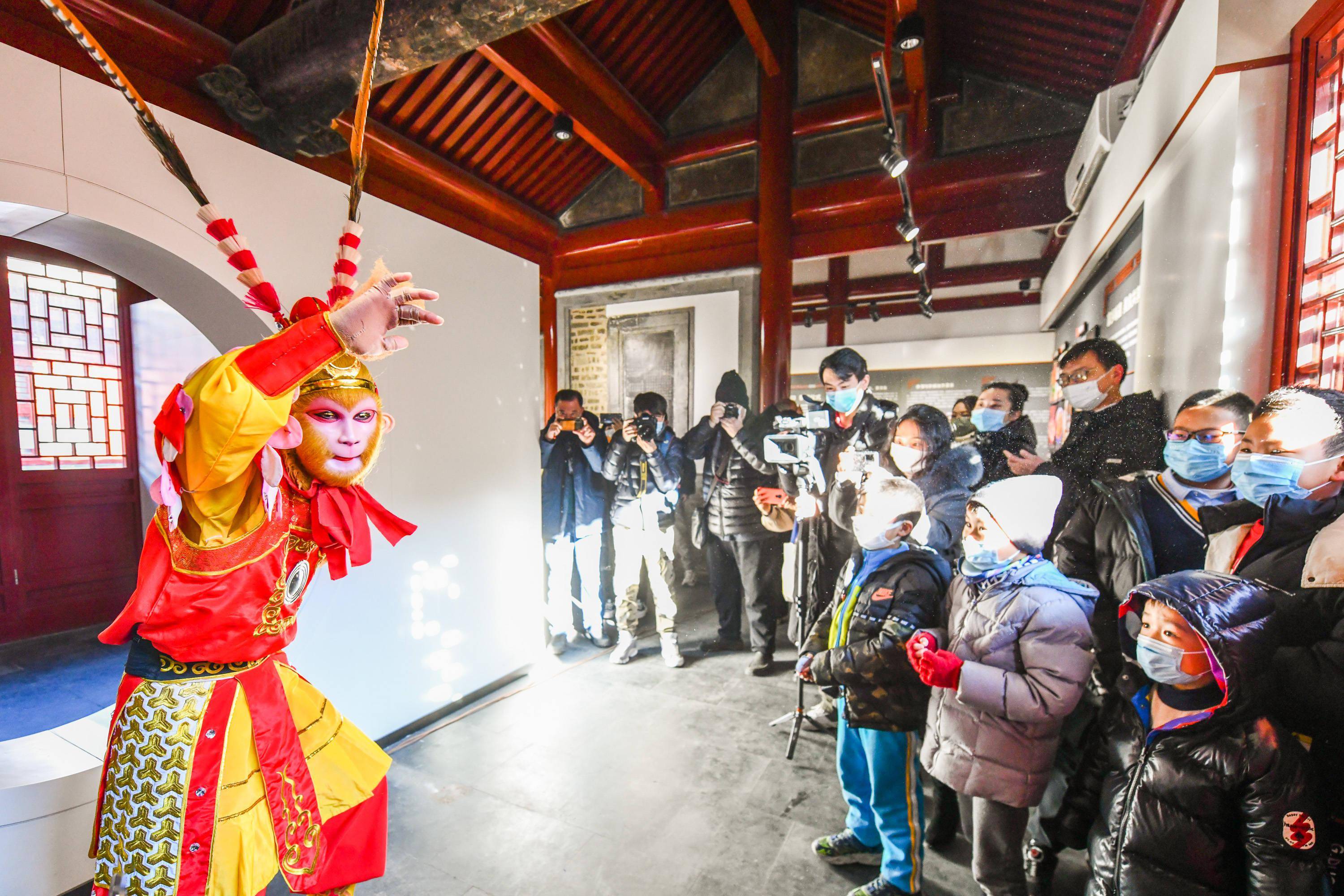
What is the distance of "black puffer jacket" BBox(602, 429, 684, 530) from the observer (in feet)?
12.4

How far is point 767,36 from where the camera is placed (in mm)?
4203

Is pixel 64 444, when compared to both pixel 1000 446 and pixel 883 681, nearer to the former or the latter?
pixel 883 681

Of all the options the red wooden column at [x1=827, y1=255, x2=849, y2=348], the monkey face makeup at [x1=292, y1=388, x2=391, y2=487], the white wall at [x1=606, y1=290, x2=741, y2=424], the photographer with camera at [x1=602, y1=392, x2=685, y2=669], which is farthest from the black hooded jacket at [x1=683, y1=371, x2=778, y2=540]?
the red wooden column at [x1=827, y1=255, x2=849, y2=348]

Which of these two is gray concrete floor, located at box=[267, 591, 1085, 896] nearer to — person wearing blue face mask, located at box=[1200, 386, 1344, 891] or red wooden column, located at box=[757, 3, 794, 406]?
person wearing blue face mask, located at box=[1200, 386, 1344, 891]

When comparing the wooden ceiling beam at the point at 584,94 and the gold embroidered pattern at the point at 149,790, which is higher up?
the wooden ceiling beam at the point at 584,94

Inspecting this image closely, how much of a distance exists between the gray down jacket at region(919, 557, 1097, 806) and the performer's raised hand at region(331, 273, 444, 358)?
1.57 meters

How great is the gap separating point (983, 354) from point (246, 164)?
700cm

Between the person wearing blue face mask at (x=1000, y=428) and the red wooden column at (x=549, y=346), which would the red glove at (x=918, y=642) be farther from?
the red wooden column at (x=549, y=346)

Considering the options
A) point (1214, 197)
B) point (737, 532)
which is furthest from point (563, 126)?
point (1214, 197)

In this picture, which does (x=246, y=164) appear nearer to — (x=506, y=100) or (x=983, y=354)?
(x=506, y=100)

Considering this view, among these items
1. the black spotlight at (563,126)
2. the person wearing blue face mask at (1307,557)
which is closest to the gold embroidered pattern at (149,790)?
the person wearing blue face mask at (1307,557)

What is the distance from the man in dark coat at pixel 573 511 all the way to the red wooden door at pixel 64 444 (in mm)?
3002

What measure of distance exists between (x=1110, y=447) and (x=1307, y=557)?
2.71ft

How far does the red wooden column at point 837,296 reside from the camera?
705 cm
